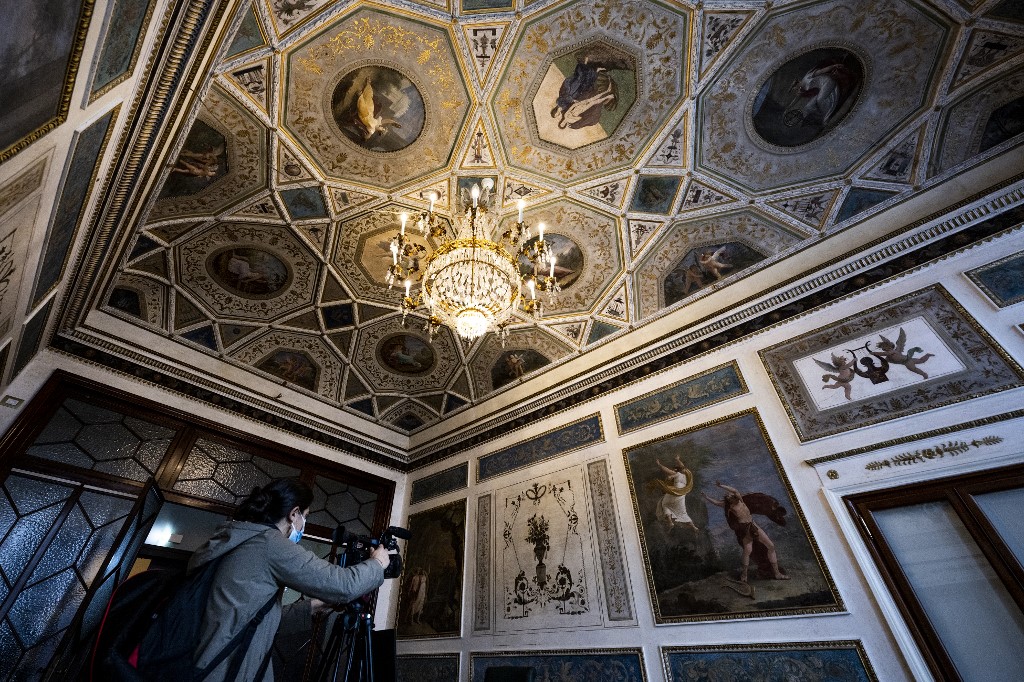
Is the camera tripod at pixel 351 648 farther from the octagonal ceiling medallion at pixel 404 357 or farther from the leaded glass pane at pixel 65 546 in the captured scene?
the octagonal ceiling medallion at pixel 404 357

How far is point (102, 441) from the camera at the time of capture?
530 centimetres

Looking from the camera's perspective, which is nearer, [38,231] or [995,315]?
[38,231]

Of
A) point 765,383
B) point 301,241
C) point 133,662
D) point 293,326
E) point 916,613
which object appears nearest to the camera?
point 133,662

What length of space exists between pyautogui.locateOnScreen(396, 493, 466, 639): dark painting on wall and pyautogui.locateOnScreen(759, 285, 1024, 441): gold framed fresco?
477 centimetres

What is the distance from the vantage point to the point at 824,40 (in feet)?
12.2

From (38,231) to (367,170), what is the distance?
9.12 feet

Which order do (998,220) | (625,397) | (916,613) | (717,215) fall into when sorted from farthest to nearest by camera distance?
(625,397) → (717,215) → (998,220) → (916,613)

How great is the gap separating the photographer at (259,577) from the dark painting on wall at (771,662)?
3.53 metres

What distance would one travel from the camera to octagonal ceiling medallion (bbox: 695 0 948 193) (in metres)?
3.61

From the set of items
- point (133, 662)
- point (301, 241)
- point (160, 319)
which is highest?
point (301, 241)

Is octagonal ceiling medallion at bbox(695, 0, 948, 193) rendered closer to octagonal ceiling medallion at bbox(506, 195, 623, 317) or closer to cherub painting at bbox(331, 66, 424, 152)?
octagonal ceiling medallion at bbox(506, 195, 623, 317)

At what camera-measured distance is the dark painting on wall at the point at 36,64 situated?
1.40 m

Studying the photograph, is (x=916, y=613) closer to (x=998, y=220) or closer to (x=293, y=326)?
(x=998, y=220)

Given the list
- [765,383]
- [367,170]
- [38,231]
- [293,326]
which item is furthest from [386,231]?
[765,383]
